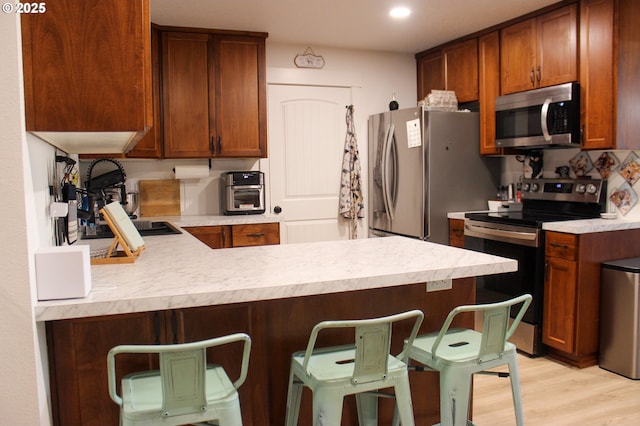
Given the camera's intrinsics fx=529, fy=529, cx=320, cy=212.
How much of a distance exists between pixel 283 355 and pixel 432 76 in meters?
3.56

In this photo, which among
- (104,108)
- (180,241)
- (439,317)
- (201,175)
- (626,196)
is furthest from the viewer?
(201,175)

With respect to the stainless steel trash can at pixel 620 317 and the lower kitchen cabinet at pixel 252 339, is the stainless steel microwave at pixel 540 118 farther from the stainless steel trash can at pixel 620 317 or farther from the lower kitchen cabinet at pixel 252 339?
the lower kitchen cabinet at pixel 252 339

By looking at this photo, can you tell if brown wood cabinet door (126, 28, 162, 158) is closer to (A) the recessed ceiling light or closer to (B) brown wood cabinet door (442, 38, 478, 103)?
(A) the recessed ceiling light

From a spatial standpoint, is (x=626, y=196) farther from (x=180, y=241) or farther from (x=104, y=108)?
(x=104, y=108)

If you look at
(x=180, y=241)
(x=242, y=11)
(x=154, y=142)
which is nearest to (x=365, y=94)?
(x=242, y=11)

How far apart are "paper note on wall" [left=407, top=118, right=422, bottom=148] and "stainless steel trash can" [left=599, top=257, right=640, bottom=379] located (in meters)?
1.62

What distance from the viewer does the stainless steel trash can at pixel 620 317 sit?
3086 mm

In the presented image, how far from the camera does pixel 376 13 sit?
3.74 meters

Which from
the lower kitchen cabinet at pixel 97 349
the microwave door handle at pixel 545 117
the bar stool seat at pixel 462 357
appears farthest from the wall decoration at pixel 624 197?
the lower kitchen cabinet at pixel 97 349

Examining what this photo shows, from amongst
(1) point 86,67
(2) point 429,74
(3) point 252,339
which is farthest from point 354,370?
(2) point 429,74

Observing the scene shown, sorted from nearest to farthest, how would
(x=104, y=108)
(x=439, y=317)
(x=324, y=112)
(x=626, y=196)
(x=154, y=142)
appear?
(x=104, y=108) → (x=439, y=317) → (x=626, y=196) → (x=154, y=142) → (x=324, y=112)

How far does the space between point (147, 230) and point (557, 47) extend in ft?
9.75

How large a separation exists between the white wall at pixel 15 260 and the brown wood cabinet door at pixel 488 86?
3492mm

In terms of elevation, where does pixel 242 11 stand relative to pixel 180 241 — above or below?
above
